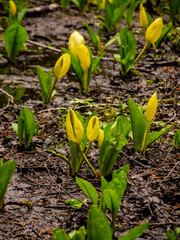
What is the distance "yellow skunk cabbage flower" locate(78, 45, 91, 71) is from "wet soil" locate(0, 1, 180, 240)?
0.33 m

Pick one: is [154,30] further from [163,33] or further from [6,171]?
[6,171]

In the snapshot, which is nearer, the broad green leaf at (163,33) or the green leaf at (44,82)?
the green leaf at (44,82)

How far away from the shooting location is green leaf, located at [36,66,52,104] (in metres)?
2.64

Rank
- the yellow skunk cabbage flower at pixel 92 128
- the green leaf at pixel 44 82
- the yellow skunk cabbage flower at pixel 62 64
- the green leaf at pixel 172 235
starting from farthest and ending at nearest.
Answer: the green leaf at pixel 44 82, the yellow skunk cabbage flower at pixel 62 64, the yellow skunk cabbage flower at pixel 92 128, the green leaf at pixel 172 235

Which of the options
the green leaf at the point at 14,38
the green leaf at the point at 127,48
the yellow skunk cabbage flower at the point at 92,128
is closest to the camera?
the yellow skunk cabbage flower at the point at 92,128

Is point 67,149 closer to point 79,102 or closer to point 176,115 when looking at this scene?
point 79,102

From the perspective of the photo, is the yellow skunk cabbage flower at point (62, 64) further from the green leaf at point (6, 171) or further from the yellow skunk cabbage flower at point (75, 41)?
the green leaf at point (6, 171)

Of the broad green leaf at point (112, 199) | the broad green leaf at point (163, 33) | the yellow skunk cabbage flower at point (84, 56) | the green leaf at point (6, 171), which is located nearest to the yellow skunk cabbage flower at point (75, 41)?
the yellow skunk cabbage flower at point (84, 56)

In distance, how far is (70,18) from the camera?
16.5 feet

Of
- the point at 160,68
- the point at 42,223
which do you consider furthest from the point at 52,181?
the point at 160,68

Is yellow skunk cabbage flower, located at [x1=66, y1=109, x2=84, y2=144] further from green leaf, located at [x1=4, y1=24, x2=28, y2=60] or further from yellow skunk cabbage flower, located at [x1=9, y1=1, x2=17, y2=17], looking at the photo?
yellow skunk cabbage flower, located at [x1=9, y1=1, x2=17, y2=17]

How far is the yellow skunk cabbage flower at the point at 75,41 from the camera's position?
2684 millimetres

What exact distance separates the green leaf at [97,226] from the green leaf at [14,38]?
2.52 meters

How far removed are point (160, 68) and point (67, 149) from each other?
1606mm
